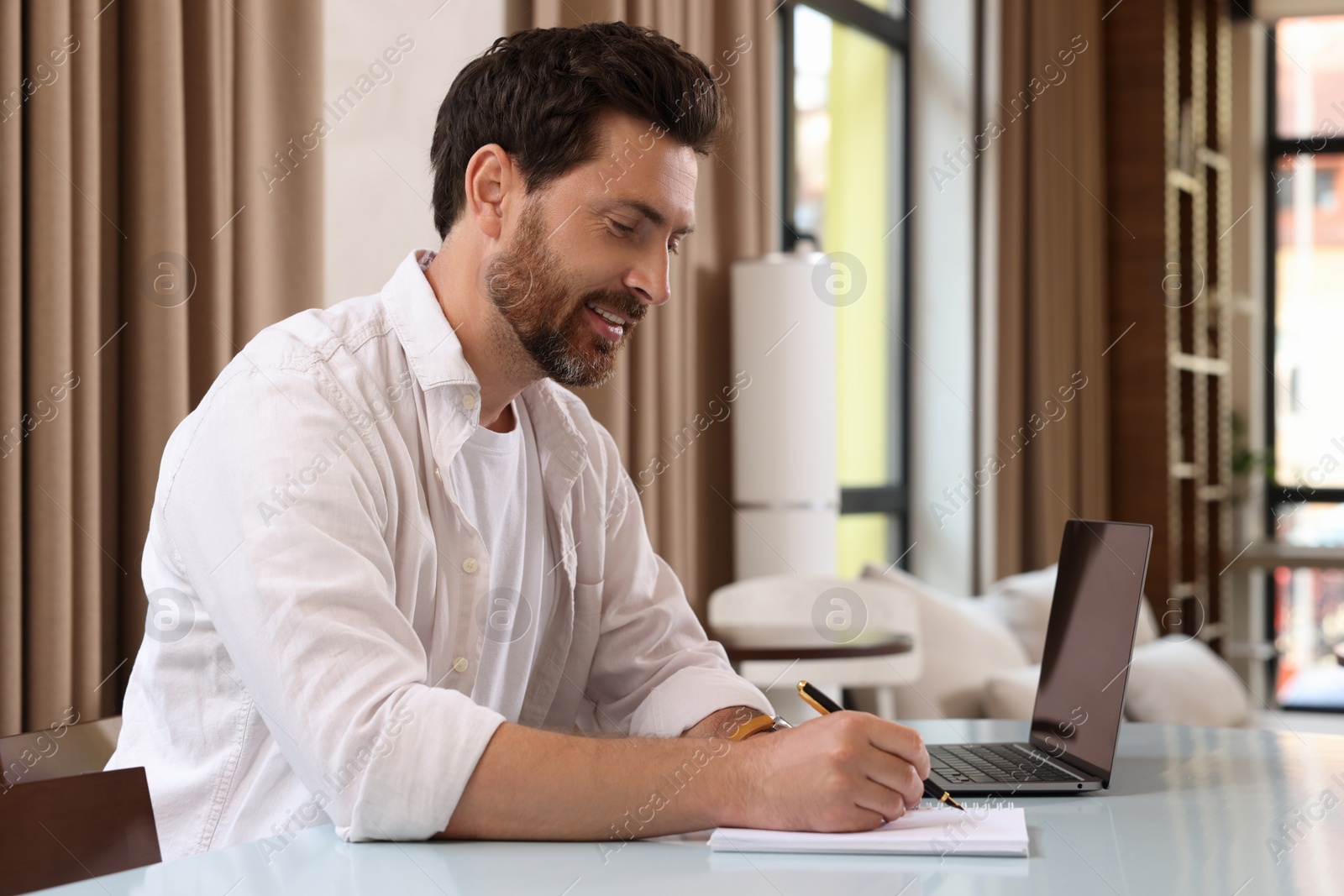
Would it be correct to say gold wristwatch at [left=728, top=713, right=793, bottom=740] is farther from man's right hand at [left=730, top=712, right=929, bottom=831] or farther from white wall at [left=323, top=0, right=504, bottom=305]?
white wall at [left=323, top=0, right=504, bottom=305]

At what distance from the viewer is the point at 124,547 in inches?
74.2

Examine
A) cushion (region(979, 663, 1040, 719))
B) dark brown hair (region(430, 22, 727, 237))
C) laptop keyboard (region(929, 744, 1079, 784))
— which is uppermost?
dark brown hair (region(430, 22, 727, 237))

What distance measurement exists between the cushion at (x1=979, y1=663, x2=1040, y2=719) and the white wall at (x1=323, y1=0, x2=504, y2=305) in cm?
165

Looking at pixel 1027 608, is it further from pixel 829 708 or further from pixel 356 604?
pixel 356 604

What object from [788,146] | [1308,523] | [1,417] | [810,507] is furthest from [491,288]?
[1308,523]

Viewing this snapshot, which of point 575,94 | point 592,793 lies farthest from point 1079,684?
point 575,94

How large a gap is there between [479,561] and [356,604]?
0.25 meters

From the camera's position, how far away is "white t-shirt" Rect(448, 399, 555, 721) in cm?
134

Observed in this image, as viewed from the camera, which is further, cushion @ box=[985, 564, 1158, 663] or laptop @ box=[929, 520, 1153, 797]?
cushion @ box=[985, 564, 1158, 663]

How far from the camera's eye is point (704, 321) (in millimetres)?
3461

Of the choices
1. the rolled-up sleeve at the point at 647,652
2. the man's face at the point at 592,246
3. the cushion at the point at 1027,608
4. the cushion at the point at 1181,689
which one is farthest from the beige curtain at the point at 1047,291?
the man's face at the point at 592,246

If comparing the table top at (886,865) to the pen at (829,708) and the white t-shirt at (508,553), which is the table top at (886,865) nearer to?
the pen at (829,708)

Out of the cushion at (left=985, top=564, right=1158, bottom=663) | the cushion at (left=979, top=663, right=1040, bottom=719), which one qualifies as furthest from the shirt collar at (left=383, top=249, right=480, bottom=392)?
the cushion at (left=985, top=564, right=1158, bottom=663)

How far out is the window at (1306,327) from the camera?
6.17 metres
